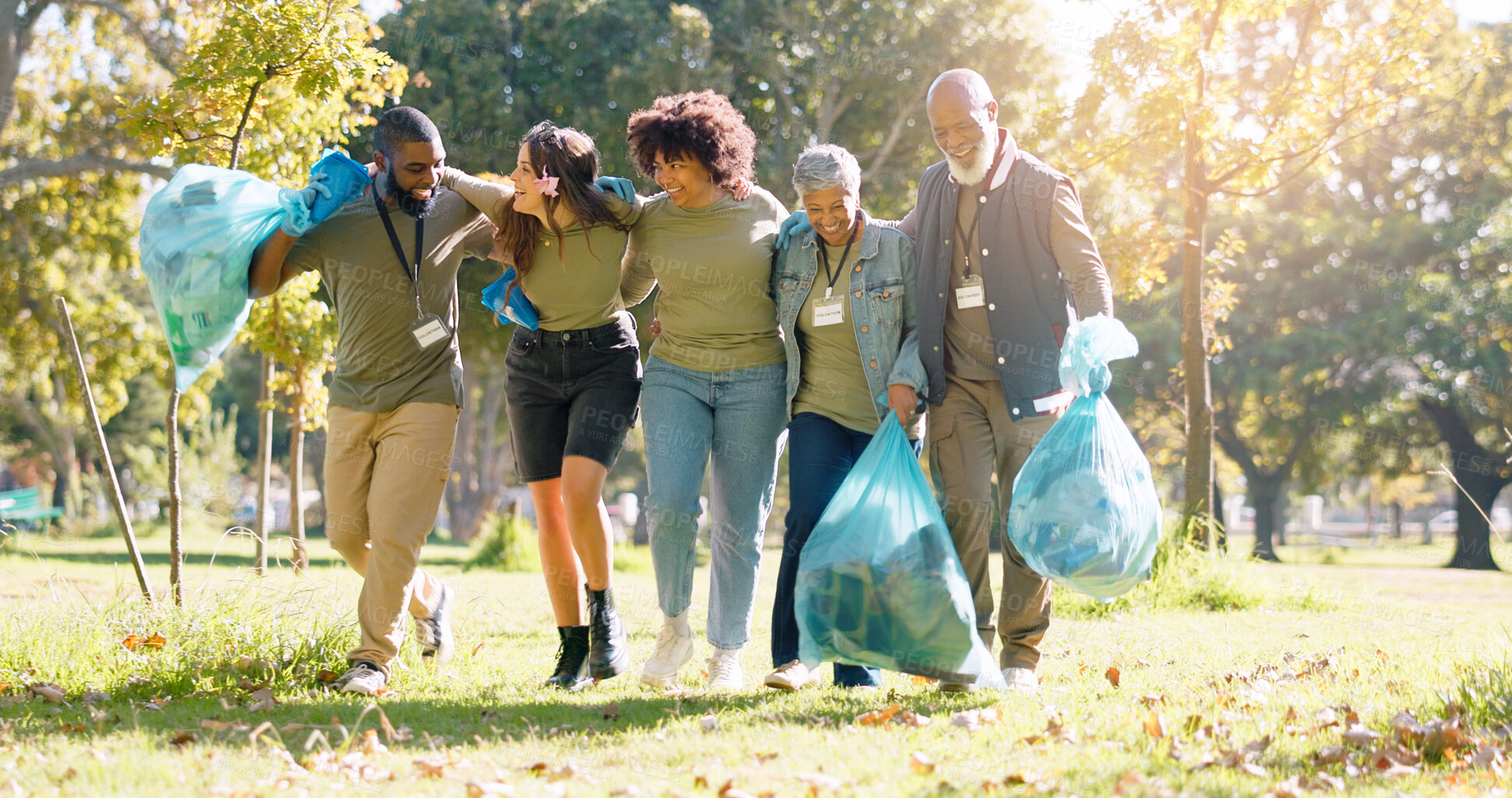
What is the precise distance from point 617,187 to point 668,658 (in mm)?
1720

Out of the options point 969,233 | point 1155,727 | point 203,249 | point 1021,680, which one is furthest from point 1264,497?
point 203,249

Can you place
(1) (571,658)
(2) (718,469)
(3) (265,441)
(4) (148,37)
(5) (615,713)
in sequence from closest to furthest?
(5) (615,713)
(2) (718,469)
(1) (571,658)
(3) (265,441)
(4) (148,37)

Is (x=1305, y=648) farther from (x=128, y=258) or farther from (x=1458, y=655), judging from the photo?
(x=128, y=258)

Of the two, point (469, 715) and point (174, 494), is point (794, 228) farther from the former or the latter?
point (174, 494)

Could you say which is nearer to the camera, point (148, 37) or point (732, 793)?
point (732, 793)

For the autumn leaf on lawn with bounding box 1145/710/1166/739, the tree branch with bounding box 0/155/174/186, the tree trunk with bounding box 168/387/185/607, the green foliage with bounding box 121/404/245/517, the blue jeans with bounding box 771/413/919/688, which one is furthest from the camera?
the green foliage with bounding box 121/404/245/517

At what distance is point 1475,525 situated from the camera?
23047mm

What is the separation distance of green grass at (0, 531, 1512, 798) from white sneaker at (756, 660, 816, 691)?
0.05 meters

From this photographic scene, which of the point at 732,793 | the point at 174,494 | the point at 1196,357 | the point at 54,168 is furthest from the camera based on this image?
the point at 54,168

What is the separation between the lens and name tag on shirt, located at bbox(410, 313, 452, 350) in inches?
159

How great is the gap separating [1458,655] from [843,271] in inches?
122

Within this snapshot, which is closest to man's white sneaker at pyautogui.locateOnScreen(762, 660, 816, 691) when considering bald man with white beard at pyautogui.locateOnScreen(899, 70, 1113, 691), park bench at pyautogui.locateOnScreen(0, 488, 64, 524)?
bald man with white beard at pyautogui.locateOnScreen(899, 70, 1113, 691)

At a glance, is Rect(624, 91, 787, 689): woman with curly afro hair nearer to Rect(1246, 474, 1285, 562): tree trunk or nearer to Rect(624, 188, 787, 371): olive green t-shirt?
Rect(624, 188, 787, 371): olive green t-shirt

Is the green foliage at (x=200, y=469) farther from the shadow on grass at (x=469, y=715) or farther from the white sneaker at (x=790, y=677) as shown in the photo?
the white sneaker at (x=790, y=677)
